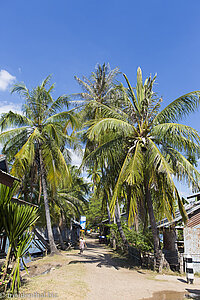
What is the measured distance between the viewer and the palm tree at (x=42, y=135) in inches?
619

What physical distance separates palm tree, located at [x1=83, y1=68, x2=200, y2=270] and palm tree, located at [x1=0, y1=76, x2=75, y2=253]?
4159 millimetres

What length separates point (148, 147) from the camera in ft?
39.1

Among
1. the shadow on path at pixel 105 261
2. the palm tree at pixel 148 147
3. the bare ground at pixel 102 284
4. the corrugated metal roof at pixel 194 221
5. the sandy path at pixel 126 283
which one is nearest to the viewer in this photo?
the bare ground at pixel 102 284

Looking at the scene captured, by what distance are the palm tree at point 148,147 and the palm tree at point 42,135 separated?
4159 mm

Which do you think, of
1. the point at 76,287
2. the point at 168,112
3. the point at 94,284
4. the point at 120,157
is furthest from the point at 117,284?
the point at 168,112

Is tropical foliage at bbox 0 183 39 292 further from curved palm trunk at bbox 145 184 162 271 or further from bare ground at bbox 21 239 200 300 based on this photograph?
curved palm trunk at bbox 145 184 162 271

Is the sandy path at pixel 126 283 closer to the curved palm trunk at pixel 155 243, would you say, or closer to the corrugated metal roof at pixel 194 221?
the curved palm trunk at pixel 155 243

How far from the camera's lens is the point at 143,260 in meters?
13.6

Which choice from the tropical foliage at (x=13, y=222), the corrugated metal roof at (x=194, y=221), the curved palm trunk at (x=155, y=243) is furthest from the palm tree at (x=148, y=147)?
the tropical foliage at (x=13, y=222)

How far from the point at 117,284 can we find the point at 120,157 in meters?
6.30

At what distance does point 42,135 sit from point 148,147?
8096mm

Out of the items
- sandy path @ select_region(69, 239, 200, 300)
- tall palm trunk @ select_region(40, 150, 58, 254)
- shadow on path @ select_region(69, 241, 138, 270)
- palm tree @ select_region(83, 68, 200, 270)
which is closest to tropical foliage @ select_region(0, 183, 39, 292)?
sandy path @ select_region(69, 239, 200, 300)

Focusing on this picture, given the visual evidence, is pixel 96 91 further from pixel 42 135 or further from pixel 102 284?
pixel 102 284

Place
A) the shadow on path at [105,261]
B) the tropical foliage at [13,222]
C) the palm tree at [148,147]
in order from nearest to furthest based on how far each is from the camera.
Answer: the tropical foliage at [13,222]
the palm tree at [148,147]
the shadow on path at [105,261]
